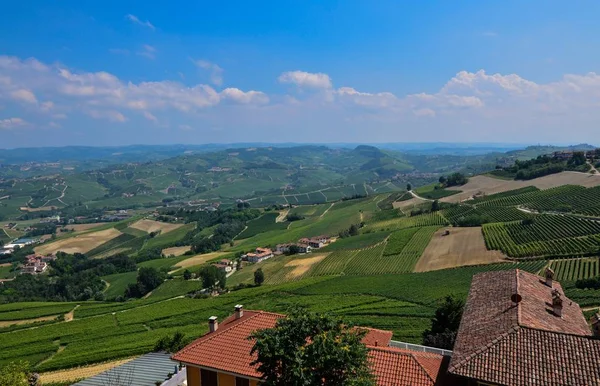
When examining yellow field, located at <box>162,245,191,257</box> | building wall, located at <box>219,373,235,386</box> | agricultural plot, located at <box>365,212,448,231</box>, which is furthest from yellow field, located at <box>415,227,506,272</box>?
yellow field, located at <box>162,245,191,257</box>

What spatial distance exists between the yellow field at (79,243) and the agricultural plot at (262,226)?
5857cm

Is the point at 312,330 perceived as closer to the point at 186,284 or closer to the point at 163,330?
the point at 163,330

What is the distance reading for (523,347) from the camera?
15.5 meters

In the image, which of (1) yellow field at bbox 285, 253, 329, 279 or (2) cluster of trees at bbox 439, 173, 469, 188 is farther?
(2) cluster of trees at bbox 439, 173, 469, 188

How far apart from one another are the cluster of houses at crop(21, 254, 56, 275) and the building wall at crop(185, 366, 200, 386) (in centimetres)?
12372

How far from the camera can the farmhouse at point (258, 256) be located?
346 feet

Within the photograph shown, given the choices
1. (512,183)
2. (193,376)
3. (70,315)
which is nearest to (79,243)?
(70,315)

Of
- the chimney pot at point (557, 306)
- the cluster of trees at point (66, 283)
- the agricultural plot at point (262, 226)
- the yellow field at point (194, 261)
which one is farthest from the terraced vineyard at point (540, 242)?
the agricultural plot at point (262, 226)

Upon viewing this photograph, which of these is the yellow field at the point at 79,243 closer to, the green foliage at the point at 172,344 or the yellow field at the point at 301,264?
the yellow field at the point at 301,264

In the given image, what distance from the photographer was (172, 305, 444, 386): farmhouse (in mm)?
17156

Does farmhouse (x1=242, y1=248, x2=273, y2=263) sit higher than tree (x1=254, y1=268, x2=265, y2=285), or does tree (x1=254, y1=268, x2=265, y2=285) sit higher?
tree (x1=254, y1=268, x2=265, y2=285)

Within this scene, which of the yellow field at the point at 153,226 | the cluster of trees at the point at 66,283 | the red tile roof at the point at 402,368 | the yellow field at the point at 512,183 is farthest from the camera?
the yellow field at the point at 153,226

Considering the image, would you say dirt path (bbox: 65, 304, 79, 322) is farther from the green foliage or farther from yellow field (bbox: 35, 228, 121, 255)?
yellow field (bbox: 35, 228, 121, 255)

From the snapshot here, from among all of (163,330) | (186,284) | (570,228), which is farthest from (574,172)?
(163,330)
